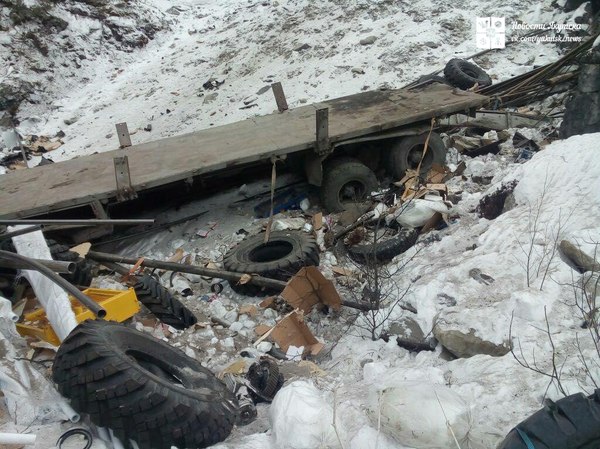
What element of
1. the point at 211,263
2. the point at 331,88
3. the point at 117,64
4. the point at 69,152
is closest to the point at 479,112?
the point at 331,88

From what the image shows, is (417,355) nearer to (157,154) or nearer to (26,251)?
(26,251)

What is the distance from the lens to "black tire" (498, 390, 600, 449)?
6.27ft

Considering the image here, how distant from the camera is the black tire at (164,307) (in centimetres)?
410

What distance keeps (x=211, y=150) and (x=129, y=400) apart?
343 cm

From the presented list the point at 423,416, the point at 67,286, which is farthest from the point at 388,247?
the point at 67,286

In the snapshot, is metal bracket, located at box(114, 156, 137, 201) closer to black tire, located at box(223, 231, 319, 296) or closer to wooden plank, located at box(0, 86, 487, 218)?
wooden plank, located at box(0, 86, 487, 218)

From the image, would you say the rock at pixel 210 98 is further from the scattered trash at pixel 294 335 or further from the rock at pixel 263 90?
the scattered trash at pixel 294 335

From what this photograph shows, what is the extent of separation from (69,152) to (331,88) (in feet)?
15.2

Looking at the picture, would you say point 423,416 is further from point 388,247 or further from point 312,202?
point 312,202

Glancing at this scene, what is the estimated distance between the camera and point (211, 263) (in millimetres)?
5160

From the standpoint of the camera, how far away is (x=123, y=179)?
476 centimetres

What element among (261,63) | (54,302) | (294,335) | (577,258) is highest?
(261,63)

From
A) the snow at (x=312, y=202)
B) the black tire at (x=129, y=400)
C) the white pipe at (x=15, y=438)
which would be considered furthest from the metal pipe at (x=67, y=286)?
the white pipe at (x=15, y=438)
